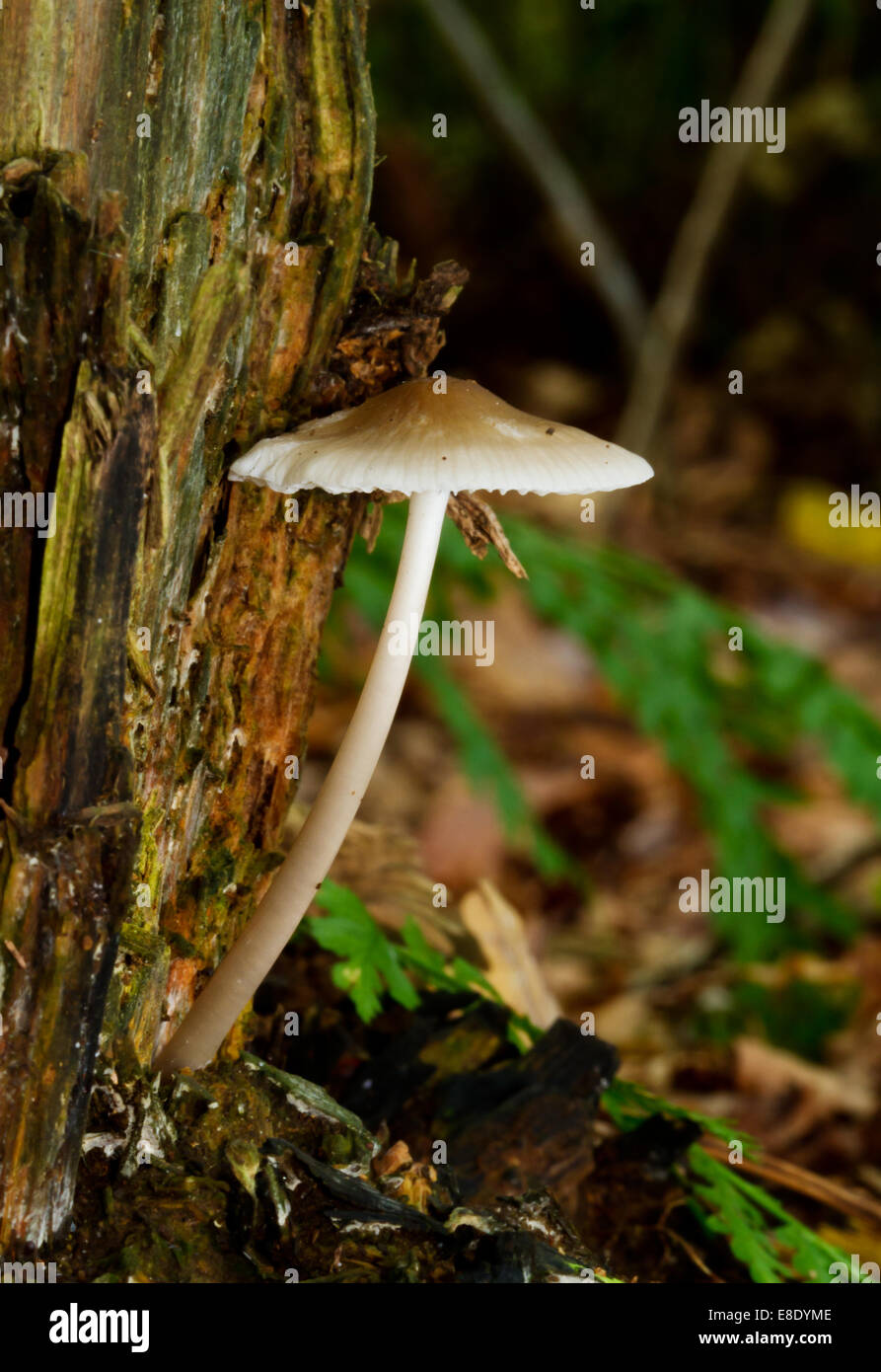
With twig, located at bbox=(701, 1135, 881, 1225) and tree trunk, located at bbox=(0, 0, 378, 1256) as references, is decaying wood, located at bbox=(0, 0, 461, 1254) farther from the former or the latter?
twig, located at bbox=(701, 1135, 881, 1225)

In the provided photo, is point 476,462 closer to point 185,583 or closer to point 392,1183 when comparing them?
point 185,583
